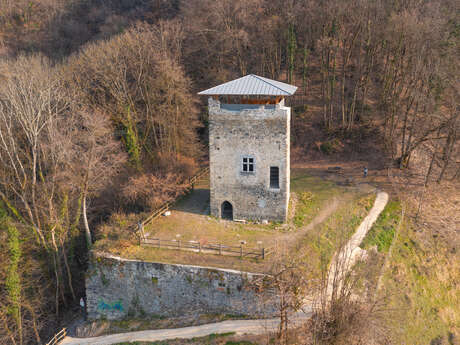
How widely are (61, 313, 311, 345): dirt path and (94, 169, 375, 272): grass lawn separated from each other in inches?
110

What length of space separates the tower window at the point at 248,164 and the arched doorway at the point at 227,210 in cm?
311

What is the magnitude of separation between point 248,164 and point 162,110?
46.0 ft

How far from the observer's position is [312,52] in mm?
45500

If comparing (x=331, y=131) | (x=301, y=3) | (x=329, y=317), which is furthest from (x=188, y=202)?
(x=301, y=3)

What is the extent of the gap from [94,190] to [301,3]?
30266 mm

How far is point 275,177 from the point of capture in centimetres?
2312

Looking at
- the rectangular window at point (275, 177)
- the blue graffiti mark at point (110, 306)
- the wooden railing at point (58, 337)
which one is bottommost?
the wooden railing at point (58, 337)

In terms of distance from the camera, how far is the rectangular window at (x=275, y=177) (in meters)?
22.9

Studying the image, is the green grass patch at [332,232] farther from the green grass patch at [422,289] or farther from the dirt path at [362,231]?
the green grass patch at [422,289]

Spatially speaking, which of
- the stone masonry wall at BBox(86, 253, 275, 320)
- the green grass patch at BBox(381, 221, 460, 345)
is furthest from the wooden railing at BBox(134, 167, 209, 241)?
the green grass patch at BBox(381, 221, 460, 345)

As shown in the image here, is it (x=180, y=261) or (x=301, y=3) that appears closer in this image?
(x=180, y=261)

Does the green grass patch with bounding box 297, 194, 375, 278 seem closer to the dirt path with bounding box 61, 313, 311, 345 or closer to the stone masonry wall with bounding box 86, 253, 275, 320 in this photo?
the dirt path with bounding box 61, 313, 311, 345

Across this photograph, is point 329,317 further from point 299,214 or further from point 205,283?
point 299,214

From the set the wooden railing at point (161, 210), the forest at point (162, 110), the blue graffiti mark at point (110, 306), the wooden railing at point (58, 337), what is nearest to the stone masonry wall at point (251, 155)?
the wooden railing at point (161, 210)
